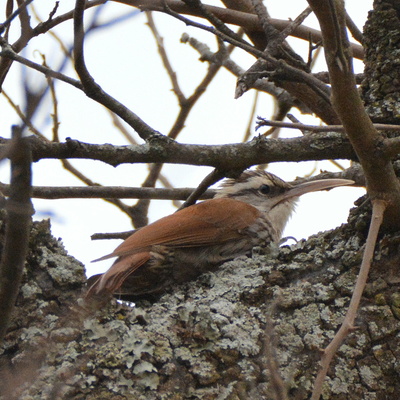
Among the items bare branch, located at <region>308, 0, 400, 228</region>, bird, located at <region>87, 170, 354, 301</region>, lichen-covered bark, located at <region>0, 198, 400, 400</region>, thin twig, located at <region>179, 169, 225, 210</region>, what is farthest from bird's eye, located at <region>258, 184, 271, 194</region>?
bare branch, located at <region>308, 0, 400, 228</region>

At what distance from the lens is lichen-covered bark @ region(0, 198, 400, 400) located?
2635mm

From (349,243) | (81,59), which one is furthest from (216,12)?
(349,243)

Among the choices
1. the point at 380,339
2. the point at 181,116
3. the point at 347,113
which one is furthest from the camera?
the point at 181,116

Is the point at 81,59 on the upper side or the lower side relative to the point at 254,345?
upper

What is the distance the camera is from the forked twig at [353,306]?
2.06 m

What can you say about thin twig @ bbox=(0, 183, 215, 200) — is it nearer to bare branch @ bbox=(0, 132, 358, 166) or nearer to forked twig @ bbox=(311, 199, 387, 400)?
bare branch @ bbox=(0, 132, 358, 166)

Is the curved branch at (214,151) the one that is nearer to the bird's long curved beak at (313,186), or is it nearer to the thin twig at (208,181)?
the thin twig at (208,181)

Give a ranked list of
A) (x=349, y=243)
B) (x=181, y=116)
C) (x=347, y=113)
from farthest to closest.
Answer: (x=181, y=116)
(x=349, y=243)
(x=347, y=113)

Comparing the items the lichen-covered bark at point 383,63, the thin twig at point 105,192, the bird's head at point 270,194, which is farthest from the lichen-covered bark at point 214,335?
the bird's head at point 270,194

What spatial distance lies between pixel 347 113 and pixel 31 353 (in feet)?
5.07

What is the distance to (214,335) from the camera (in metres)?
2.88

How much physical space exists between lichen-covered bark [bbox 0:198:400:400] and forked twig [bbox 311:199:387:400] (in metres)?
0.29

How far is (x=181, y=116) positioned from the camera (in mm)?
5707

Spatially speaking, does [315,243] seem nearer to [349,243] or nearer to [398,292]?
[349,243]
